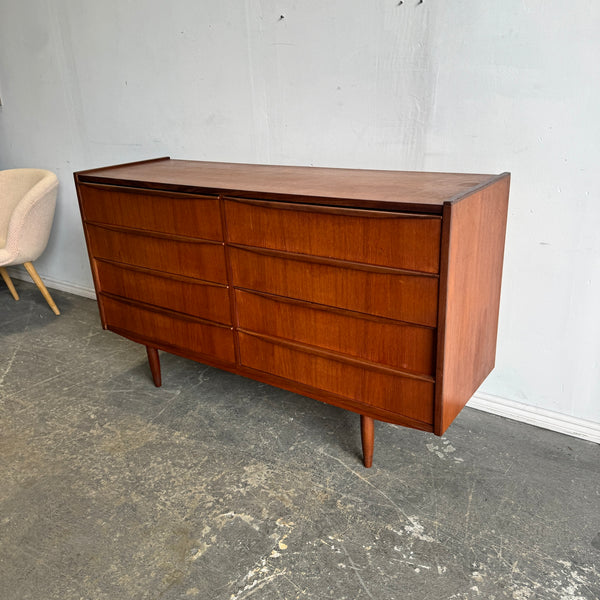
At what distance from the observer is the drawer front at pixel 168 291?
2006 mm

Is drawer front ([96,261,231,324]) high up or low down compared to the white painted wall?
down

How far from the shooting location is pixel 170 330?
2230 mm

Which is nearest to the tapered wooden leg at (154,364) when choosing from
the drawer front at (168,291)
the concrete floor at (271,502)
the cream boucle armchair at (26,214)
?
the concrete floor at (271,502)

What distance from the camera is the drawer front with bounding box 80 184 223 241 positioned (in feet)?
6.20

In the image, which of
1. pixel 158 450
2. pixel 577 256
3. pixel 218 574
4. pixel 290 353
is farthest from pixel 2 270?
pixel 577 256

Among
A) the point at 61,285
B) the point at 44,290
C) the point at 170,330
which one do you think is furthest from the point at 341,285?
the point at 61,285

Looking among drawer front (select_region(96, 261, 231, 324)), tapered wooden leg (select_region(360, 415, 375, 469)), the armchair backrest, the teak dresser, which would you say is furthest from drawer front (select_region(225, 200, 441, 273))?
the armchair backrest

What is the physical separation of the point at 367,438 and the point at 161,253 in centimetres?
100

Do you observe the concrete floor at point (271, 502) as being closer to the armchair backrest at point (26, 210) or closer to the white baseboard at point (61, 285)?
the armchair backrest at point (26, 210)

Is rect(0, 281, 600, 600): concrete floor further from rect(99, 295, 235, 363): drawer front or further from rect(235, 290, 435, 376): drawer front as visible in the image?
rect(235, 290, 435, 376): drawer front

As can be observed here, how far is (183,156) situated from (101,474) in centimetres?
155

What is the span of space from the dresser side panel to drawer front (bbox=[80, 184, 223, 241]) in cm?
79

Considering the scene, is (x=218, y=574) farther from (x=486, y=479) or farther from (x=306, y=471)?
(x=486, y=479)

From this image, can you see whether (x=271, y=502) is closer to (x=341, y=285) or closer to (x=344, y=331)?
(x=344, y=331)
